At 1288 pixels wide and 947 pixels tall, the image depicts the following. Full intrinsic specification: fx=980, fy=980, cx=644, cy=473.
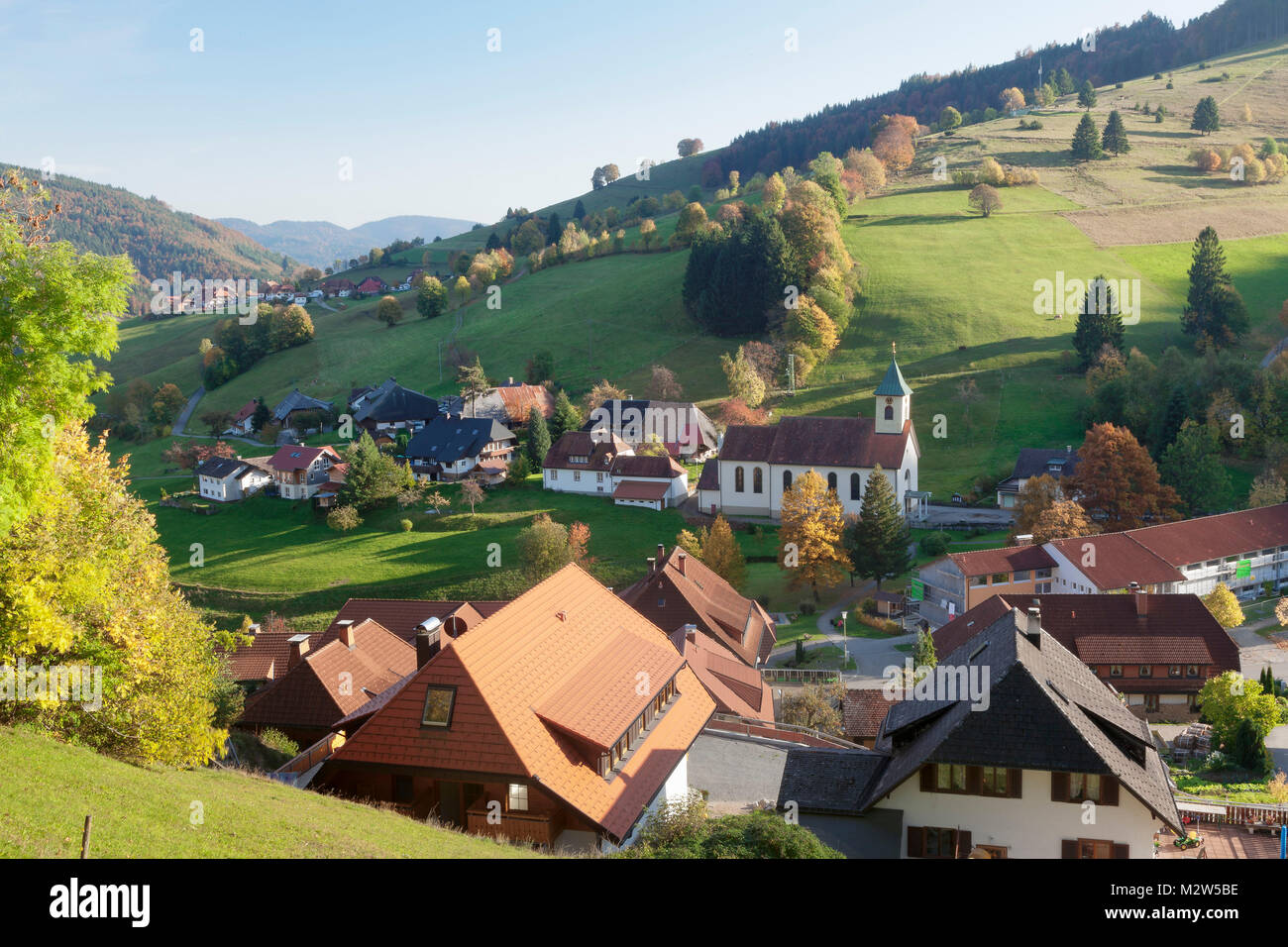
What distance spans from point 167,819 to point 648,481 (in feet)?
204

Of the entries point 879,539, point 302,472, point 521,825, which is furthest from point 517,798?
point 302,472

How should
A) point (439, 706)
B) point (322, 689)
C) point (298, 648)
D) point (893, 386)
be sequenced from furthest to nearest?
point (893, 386) < point (298, 648) < point (322, 689) < point (439, 706)

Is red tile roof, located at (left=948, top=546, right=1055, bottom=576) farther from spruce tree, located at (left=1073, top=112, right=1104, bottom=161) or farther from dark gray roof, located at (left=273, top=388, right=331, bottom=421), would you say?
spruce tree, located at (left=1073, top=112, right=1104, bottom=161)

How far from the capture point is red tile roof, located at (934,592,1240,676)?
4216 centimetres

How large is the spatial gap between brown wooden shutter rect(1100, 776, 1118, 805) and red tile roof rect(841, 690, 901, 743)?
11476 mm

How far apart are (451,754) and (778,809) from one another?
803cm

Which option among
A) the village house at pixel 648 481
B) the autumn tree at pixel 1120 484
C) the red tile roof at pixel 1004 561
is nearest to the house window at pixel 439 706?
the red tile roof at pixel 1004 561

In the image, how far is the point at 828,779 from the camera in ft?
80.1

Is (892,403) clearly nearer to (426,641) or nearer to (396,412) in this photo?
(396,412)

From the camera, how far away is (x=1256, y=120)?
486 ft

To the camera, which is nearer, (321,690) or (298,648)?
(321,690)

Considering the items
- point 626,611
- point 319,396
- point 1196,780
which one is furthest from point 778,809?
point 319,396
